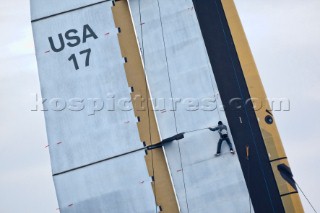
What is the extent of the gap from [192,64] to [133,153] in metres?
1.81

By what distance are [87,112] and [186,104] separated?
66.5 inches

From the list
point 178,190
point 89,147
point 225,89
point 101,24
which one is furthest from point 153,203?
point 101,24

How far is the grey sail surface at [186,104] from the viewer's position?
1368 centimetres

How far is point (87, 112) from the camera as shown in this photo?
1412 cm

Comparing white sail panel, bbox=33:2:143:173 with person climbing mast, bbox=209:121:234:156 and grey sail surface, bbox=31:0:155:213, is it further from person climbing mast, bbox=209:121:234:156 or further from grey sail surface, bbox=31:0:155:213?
person climbing mast, bbox=209:121:234:156

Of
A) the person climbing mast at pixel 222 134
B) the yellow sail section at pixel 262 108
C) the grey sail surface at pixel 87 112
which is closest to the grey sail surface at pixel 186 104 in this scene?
the person climbing mast at pixel 222 134

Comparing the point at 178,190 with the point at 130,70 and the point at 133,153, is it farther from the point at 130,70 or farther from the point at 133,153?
the point at 130,70

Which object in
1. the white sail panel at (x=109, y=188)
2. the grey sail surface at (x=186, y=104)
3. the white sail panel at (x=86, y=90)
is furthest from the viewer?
the white sail panel at (x=86, y=90)

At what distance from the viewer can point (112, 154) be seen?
13945 millimetres

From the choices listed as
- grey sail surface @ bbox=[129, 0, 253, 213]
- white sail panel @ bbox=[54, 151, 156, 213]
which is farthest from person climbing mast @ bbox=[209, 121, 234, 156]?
white sail panel @ bbox=[54, 151, 156, 213]

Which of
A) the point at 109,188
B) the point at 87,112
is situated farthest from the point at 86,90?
the point at 109,188

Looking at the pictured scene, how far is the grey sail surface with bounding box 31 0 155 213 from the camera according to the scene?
45.5ft

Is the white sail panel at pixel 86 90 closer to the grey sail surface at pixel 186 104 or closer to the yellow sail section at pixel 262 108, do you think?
the grey sail surface at pixel 186 104

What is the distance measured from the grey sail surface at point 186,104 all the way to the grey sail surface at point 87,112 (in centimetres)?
51
